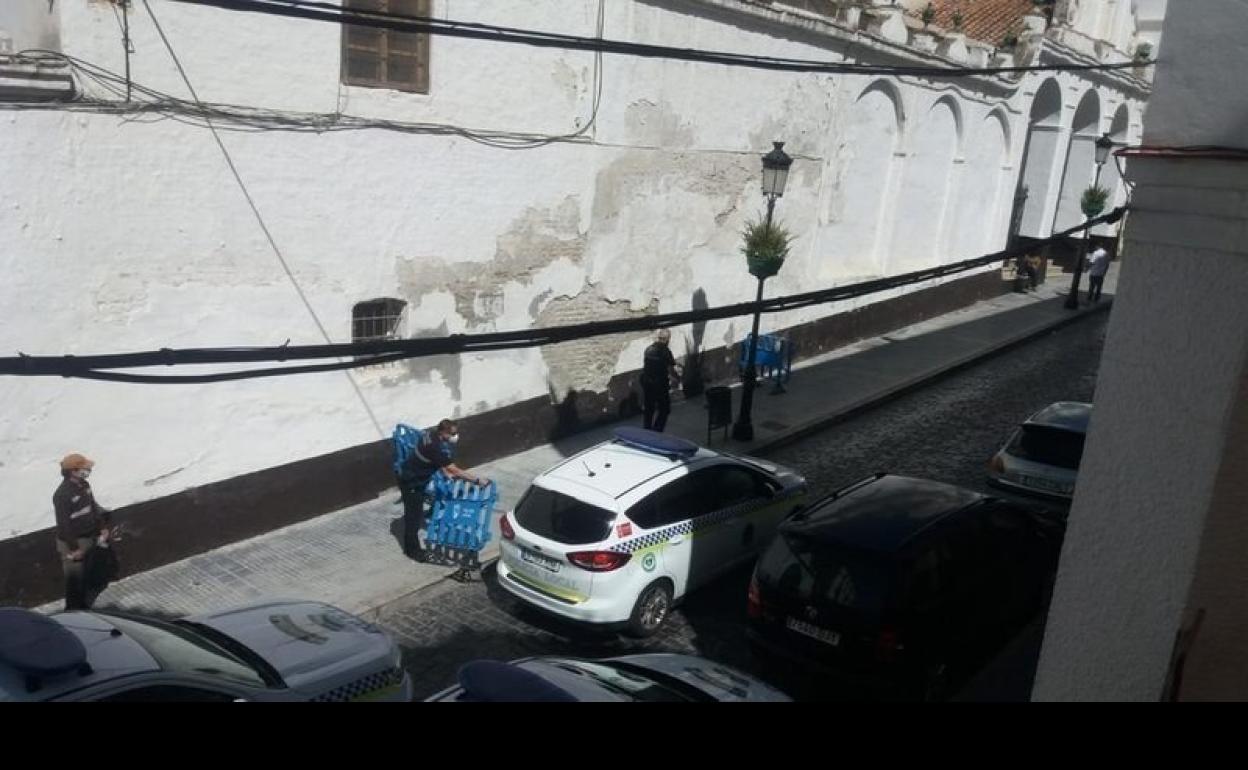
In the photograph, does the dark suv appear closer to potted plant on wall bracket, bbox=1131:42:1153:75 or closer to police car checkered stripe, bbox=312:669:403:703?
police car checkered stripe, bbox=312:669:403:703

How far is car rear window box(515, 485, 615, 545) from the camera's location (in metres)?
9.41

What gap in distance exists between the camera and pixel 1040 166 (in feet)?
94.7

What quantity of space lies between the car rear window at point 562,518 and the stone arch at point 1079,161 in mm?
25380

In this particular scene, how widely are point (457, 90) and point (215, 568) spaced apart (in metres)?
6.47

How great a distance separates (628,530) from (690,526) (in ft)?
3.08

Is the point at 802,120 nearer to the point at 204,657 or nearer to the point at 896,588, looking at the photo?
the point at 896,588

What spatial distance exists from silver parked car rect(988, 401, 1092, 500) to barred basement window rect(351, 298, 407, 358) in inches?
302

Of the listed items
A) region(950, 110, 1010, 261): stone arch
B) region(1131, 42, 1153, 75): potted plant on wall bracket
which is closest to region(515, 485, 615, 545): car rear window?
region(950, 110, 1010, 261): stone arch

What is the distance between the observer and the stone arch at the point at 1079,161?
30.5 metres

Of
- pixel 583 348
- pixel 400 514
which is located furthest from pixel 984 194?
pixel 400 514

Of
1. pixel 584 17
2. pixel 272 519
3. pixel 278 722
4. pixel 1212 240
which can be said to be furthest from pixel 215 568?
pixel 1212 240

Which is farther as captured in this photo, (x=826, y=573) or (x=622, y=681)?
(x=826, y=573)

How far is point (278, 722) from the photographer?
12.3 feet

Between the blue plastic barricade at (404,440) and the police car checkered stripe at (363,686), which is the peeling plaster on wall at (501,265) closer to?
the blue plastic barricade at (404,440)
